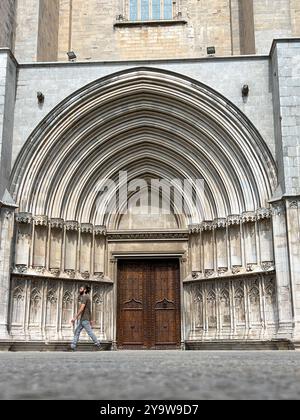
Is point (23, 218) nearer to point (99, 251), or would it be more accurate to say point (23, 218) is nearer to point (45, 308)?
point (45, 308)

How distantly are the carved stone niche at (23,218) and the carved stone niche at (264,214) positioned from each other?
3.77 meters

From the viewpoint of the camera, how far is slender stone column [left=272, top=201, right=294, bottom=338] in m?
7.68

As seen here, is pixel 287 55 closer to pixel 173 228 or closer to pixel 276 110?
pixel 276 110

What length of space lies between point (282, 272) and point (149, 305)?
114 inches

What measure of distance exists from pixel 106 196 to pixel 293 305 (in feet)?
13.3

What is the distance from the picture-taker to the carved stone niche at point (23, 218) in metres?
8.55

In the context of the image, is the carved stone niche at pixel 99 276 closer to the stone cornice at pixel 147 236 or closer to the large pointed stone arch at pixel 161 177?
the large pointed stone arch at pixel 161 177

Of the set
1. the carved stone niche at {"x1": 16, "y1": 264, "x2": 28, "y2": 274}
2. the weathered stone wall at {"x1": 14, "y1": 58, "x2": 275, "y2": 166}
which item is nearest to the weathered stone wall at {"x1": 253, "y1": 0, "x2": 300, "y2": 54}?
the weathered stone wall at {"x1": 14, "y1": 58, "x2": 275, "y2": 166}

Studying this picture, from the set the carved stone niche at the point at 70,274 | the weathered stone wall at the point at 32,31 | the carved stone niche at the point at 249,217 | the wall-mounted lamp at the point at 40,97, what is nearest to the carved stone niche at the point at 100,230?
the carved stone niche at the point at 70,274

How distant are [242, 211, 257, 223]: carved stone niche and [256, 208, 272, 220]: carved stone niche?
10 cm

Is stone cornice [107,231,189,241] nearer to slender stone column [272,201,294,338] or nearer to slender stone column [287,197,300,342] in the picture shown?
slender stone column [272,201,294,338]

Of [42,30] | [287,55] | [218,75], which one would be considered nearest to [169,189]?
[218,75]

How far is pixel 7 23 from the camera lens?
34.4ft

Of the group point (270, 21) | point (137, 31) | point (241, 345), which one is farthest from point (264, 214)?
point (137, 31)
